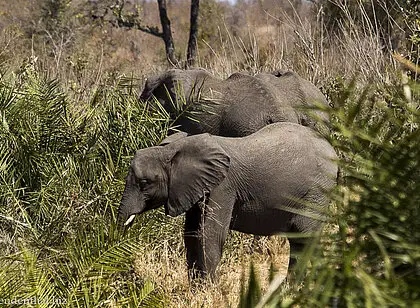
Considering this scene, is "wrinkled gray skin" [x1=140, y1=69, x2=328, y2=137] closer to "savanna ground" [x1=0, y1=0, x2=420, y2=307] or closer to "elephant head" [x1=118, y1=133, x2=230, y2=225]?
"savanna ground" [x1=0, y1=0, x2=420, y2=307]

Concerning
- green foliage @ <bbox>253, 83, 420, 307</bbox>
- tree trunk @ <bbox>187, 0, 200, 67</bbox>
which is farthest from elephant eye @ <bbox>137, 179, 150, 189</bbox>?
tree trunk @ <bbox>187, 0, 200, 67</bbox>

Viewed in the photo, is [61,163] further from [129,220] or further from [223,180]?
[223,180]

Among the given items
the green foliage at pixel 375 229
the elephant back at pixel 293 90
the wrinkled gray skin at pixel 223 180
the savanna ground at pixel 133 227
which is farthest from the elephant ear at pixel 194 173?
the green foliage at pixel 375 229

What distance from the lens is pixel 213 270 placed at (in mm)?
4758

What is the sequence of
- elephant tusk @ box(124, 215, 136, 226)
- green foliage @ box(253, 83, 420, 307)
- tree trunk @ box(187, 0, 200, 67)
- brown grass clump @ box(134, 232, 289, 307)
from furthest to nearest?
tree trunk @ box(187, 0, 200, 67), elephant tusk @ box(124, 215, 136, 226), brown grass clump @ box(134, 232, 289, 307), green foliage @ box(253, 83, 420, 307)

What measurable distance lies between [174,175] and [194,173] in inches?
4.9

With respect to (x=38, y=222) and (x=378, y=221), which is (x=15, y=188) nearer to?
(x=38, y=222)

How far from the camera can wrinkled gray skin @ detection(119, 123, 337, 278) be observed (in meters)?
4.70

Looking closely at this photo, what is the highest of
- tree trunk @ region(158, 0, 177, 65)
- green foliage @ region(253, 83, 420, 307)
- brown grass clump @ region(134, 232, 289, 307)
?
green foliage @ region(253, 83, 420, 307)

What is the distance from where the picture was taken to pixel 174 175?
4.75 meters

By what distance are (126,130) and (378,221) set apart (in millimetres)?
4080

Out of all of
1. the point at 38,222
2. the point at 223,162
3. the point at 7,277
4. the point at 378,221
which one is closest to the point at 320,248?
the point at 378,221

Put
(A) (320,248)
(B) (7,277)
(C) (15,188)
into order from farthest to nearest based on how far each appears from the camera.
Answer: (C) (15,188) < (B) (7,277) < (A) (320,248)

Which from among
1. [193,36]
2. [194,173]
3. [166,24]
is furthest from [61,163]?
[166,24]
